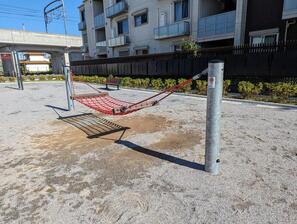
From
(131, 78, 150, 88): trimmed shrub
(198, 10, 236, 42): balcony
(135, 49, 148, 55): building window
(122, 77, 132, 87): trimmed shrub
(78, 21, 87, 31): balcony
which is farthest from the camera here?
(78, 21, 87, 31): balcony

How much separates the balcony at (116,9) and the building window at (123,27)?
1.13m

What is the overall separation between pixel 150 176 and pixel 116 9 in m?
24.1

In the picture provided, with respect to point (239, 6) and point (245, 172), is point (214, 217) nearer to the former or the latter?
point (245, 172)

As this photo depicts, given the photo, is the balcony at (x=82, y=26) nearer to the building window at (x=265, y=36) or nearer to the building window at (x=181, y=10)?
the building window at (x=181, y=10)

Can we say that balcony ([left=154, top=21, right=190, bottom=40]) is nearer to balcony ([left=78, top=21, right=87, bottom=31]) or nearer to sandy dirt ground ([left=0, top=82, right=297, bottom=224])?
sandy dirt ground ([left=0, top=82, right=297, bottom=224])

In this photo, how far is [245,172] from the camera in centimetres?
300

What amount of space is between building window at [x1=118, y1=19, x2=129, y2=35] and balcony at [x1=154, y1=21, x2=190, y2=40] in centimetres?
648

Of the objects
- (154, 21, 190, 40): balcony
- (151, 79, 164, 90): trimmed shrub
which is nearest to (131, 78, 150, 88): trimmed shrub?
(151, 79, 164, 90): trimmed shrub

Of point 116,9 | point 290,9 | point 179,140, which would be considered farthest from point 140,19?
point 179,140

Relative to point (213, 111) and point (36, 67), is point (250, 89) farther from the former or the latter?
point (36, 67)

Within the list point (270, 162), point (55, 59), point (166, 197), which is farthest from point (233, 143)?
point (55, 59)

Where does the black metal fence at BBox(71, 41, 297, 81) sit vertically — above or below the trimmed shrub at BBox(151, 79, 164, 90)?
above

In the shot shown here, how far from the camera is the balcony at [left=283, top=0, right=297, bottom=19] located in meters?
10.6

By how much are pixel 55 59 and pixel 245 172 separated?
110 feet
